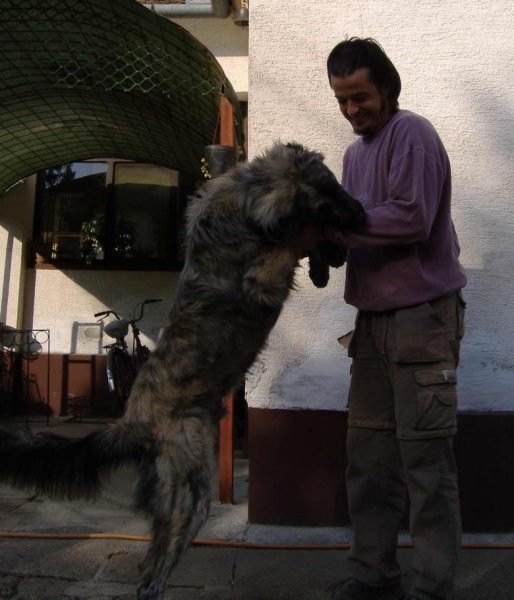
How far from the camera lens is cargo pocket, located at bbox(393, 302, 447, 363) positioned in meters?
2.77

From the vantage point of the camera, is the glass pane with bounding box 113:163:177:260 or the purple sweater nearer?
the purple sweater

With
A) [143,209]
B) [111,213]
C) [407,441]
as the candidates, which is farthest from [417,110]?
[111,213]

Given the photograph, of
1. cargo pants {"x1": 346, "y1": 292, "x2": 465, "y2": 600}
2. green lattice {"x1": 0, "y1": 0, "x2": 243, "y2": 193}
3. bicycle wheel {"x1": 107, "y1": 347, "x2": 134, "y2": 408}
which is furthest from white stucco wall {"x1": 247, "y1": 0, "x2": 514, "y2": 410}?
bicycle wheel {"x1": 107, "y1": 347, "x2": 134, "y2": 408}

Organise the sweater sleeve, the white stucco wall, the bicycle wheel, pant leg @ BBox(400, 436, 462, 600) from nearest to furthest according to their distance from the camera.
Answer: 1. the sweater sleeve
2. pant leg @ BBox(400, 436, 462, 600)
3. the white stucco wall
4. the bicycle wheel

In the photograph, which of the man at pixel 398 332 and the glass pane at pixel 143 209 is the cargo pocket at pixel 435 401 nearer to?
the man at pixel 398 332

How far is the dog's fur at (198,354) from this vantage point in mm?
2461

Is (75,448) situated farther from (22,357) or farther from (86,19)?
(22,357)

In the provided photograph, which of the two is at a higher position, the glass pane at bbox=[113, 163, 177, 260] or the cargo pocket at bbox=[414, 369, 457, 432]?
the glass pane at bbox=[113, 163, 177, 260]

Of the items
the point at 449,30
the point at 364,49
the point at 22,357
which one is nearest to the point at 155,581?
the point at 364,49

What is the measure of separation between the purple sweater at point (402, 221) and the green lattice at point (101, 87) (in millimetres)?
2047

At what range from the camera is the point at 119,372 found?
7.61m

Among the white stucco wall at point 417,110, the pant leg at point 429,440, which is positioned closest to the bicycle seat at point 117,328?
the white stucco wall at point 417,110

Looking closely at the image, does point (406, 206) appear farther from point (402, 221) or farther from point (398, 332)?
point (398, 332)

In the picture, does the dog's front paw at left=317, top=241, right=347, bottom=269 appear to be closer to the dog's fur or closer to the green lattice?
the dog's fur
